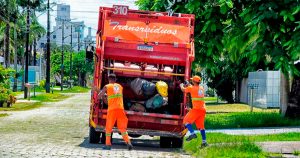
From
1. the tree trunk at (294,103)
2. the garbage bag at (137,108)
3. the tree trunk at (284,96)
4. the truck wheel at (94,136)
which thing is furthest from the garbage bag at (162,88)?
the tree trunk at (284,96)

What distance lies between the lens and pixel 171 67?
693 inches

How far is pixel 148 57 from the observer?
16953mm

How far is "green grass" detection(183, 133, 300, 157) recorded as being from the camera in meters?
14.0

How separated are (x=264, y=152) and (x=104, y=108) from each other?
424 cm

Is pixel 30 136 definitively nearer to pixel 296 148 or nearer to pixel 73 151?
pixel 73 151

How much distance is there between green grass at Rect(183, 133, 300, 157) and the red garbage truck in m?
0.62

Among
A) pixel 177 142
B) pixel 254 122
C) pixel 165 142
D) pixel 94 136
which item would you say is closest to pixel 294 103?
pixel 254 122

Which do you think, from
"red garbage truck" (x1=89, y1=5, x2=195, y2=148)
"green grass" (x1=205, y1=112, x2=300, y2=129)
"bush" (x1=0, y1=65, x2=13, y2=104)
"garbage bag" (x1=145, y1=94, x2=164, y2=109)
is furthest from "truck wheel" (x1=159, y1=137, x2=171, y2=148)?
"bush" (x1=0, y1=65, x2=13, y2=104)

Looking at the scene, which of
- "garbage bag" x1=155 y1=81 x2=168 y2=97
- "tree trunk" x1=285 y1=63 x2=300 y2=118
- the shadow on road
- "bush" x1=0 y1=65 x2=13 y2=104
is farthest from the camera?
"bush" x1=0 y1=65 x2=13 y2=104

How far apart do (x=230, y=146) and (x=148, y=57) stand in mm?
3446

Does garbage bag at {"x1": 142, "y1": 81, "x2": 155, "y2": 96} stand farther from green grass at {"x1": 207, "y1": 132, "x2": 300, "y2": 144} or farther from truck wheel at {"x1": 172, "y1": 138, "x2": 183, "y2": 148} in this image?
green grass at {"x1": 207, "y1": 132, "x2": 300, "y2": 144}

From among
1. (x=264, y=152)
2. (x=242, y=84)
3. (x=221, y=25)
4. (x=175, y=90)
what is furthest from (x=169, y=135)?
(x=242, y=84)

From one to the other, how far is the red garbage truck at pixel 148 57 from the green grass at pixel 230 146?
62 cm

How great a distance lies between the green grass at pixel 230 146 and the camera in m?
14.0
